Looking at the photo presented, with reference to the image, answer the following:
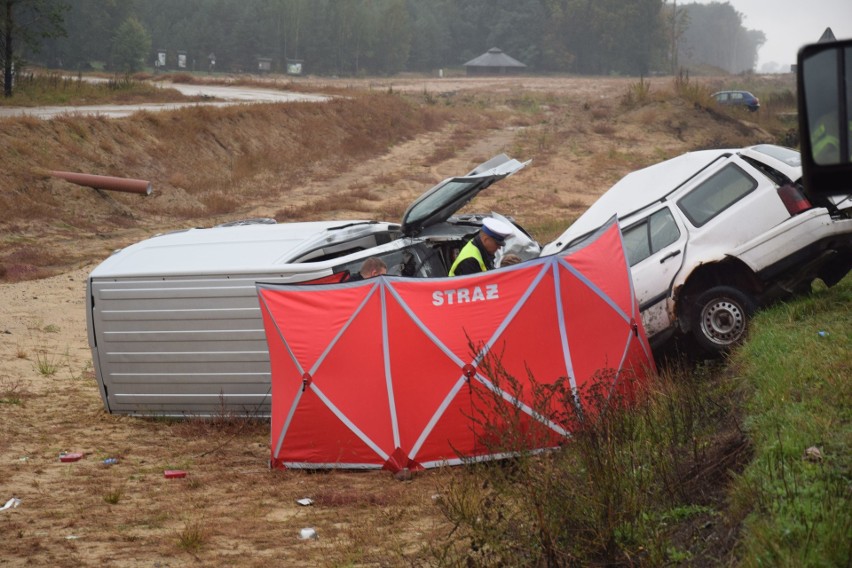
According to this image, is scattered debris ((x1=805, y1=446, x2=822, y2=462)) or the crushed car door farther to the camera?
the crushed car door

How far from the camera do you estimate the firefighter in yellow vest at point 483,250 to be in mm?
9852

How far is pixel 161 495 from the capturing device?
8.17 m

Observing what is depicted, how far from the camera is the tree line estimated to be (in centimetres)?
10950

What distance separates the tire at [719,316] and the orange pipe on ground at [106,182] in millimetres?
18141

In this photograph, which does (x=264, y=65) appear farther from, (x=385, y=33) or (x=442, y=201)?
(x=442, y=201)

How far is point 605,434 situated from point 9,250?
1694 centimetres

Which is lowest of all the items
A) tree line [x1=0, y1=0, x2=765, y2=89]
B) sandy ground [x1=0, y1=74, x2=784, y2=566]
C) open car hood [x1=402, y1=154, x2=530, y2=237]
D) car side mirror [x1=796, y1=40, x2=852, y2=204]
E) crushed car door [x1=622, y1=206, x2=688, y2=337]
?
sandy ground [x1=0, y1=74, x2=784, y2=566]

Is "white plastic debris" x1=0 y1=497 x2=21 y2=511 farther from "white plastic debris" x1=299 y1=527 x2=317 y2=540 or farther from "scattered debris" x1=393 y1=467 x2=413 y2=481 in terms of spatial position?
"scattered debris" x1=393 y1=467 x2=413 y2=481

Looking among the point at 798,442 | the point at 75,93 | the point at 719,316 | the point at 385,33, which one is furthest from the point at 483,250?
the point at 385,33

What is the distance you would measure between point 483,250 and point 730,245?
7.84ft

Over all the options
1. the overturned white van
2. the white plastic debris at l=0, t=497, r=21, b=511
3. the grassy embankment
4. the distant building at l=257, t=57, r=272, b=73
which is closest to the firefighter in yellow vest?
the overturned white van

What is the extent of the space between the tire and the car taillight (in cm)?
93

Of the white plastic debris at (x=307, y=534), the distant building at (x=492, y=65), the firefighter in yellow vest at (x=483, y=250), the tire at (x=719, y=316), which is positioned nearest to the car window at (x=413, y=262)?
the firefighter in yellow vest at (x=483, y=250)

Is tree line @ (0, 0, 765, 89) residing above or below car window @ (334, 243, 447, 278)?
above
